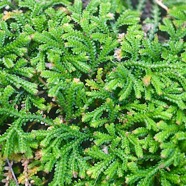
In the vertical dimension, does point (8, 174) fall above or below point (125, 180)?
below

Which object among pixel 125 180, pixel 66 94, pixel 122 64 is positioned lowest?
pixel 125 180

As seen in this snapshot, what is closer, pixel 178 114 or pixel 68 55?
pixel 178 114

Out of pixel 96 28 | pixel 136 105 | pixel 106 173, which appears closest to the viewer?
pixel 106 173

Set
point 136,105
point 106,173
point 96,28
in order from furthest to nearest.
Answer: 1. point 96,28
2. point 136,105
3. point 106,173

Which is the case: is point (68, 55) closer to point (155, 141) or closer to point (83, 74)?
point (83, 74)

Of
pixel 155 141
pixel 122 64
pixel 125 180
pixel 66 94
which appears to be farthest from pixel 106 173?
pixel 122 64

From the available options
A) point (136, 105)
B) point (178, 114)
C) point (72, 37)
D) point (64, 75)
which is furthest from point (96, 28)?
point (178, 114)
